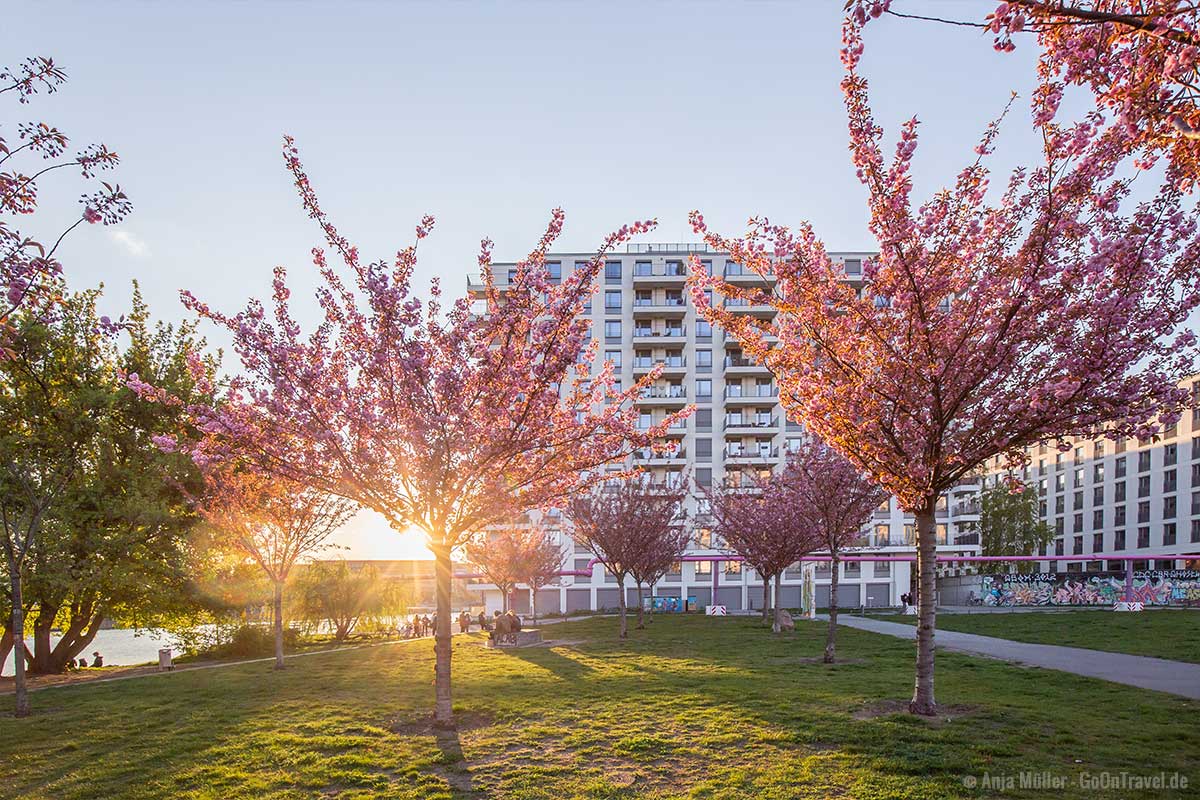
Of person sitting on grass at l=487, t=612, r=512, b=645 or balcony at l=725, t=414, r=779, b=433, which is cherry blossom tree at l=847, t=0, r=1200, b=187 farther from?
balcony at l=725, t=414, r=779, b=433

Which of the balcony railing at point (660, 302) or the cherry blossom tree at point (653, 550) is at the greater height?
the balcony railing at point (660, 302)

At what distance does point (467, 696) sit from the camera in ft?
47.3

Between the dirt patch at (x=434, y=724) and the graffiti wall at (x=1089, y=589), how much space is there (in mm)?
43653

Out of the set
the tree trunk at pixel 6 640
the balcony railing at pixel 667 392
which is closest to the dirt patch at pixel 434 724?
the tree trunk at pixel 6 640

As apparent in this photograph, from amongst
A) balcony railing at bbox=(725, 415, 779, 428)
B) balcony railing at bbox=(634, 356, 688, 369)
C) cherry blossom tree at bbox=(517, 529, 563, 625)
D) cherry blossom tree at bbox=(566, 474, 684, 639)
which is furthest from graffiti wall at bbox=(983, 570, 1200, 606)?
balcony railing at bbox=(634, 356, 688, 369)

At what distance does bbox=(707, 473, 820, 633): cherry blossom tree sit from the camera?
26.9 m

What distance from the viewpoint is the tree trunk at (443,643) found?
1142 centimetres

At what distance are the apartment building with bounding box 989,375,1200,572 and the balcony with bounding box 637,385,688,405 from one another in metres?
28.2

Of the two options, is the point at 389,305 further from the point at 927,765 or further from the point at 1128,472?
the point at 1128,472

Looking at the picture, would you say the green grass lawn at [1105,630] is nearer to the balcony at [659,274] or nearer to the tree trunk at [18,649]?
the tree trunk at [18,649]

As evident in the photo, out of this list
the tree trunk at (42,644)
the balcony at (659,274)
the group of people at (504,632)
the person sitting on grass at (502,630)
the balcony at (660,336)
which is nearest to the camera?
the tree trunk at (42,644)

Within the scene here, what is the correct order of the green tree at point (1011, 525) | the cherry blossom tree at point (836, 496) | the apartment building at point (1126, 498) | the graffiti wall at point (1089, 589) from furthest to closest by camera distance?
the green tree at point (1011, 525) → the apartment building at point (1126, 498) → the graffiti wall at point (1089, 589) → the cherry blossom tree at point (836, 496)

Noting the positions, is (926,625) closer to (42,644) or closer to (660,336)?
(42,644)

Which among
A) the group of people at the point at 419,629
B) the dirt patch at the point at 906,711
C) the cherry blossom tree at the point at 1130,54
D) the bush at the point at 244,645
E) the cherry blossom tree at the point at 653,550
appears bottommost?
the group of people at the point at 419,629
